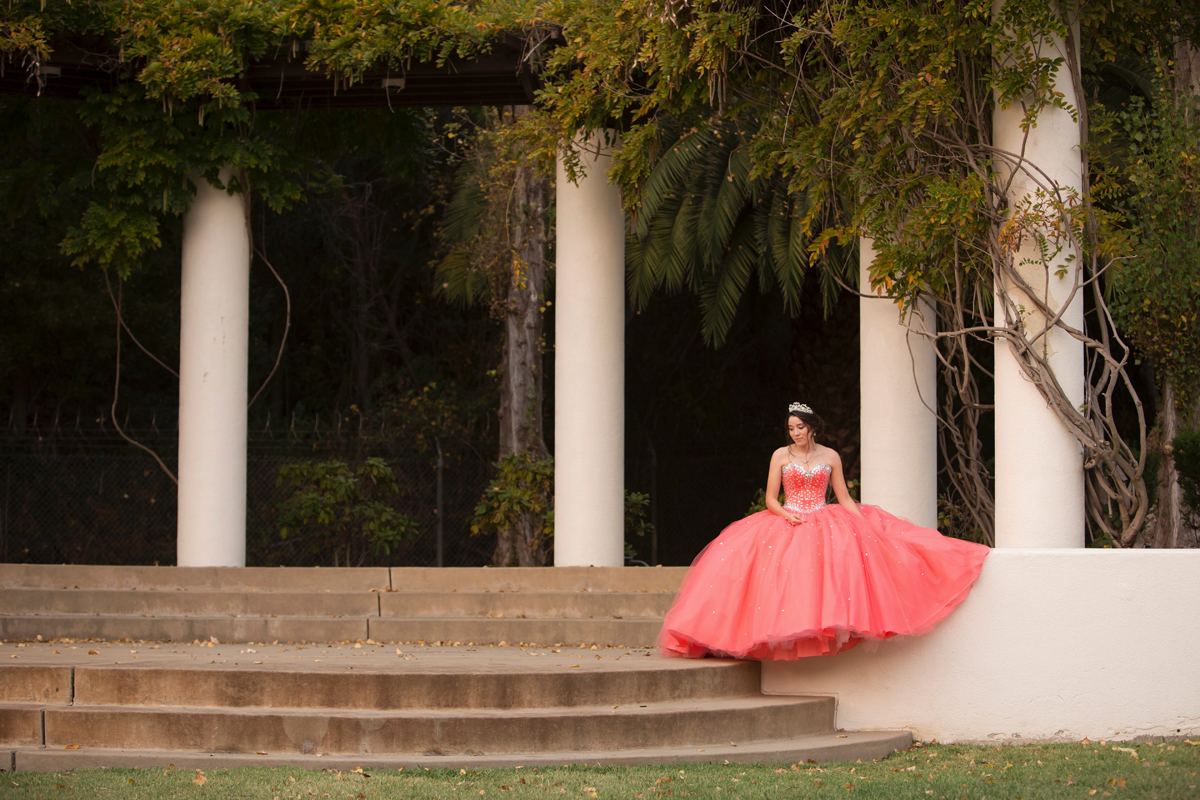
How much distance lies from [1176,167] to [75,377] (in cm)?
1586

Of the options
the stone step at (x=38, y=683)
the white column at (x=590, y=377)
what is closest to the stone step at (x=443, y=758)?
the stone step at (x=38, y=683)

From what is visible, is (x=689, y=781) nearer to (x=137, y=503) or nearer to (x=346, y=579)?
(x=346, y=579)

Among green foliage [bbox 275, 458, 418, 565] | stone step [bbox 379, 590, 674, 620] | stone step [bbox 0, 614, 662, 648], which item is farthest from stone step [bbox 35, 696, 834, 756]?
green foliage [bbox 275, 458, 418, 565]

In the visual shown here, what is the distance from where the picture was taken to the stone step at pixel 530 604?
820 cm

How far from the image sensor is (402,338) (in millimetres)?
21328

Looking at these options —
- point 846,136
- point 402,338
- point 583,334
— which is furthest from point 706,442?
point 846,136

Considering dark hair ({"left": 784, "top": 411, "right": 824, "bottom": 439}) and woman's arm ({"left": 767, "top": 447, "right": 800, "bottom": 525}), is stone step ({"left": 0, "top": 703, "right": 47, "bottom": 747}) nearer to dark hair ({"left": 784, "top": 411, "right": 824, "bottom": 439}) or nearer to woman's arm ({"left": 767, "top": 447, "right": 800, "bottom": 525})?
woman's arm ({"left": 767, "top": 447, "right": 800, "bottom": 525})

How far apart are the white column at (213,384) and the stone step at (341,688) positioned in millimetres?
3034

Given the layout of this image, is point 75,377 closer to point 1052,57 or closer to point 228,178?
point 228,178

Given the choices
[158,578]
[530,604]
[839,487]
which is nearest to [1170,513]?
[839,487]

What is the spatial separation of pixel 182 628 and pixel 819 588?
439cm

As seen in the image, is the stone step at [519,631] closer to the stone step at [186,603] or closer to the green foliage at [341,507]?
the stone step at [186,603]

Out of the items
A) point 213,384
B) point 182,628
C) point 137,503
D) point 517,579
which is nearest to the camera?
point 182,628

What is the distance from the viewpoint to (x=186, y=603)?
823 cm
